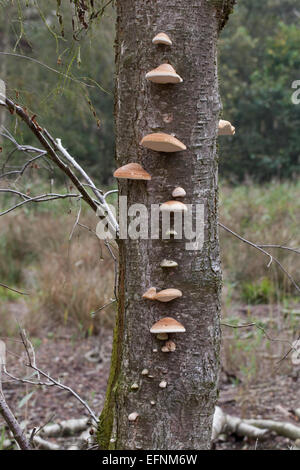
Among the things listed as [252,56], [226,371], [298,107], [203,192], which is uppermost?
[252,56]

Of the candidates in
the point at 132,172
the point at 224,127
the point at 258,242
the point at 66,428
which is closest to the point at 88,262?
the point at 258,242

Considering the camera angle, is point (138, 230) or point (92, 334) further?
point (92, 334)

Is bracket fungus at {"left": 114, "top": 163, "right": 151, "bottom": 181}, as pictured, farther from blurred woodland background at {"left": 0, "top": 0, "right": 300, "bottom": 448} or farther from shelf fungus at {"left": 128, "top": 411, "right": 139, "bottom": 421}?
shelf fungus at {"left": 128, "top": 411, "right": 139, "bottom": 421}

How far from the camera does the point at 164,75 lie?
1.05m

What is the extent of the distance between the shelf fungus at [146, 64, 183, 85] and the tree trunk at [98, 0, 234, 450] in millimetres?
44

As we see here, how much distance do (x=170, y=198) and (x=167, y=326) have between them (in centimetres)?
32

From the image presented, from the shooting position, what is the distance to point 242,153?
1480 cm

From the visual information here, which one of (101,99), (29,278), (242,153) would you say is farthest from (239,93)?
(29,278)

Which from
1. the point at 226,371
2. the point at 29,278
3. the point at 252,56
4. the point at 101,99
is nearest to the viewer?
the point at 226,371

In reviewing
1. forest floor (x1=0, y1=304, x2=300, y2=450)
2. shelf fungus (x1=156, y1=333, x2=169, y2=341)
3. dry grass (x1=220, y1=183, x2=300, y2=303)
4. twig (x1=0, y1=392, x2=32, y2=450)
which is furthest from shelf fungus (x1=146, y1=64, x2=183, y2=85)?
dry grass (x1=220, y1=183, x2=300, y2=303)

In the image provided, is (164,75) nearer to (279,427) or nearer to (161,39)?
(161,39)
